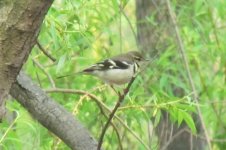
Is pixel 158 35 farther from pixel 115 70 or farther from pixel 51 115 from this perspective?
pixel 51 115

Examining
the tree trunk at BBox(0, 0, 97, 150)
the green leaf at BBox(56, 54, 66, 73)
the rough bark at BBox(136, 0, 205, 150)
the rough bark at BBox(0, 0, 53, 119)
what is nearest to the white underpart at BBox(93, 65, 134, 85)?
the rough bark at BBox(136, 0, 205, 150)

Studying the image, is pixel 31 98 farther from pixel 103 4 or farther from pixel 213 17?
pixel 213 17

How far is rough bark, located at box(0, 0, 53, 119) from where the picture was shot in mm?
1878

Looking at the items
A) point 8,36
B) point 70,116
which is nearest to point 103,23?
point 70,116

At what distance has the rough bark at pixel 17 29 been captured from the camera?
1.88m

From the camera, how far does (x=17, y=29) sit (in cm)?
192

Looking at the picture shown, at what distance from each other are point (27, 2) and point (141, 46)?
374 cm

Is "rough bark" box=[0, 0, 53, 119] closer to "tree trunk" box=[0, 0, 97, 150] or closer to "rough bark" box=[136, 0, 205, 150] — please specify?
"tree trunk" box=[0, 0, 97, 150]

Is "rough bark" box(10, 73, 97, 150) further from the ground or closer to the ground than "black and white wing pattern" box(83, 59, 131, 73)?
closer to the ground

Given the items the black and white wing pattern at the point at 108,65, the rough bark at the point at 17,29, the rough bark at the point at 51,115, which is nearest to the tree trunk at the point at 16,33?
the rough bark at the point at 17,29

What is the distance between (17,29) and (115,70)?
2.57m

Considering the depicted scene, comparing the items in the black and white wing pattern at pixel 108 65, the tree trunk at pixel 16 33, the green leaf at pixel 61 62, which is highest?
the tree trunk at pixel 16 33

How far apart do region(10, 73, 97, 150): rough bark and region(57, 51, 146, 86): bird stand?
1.11 metres

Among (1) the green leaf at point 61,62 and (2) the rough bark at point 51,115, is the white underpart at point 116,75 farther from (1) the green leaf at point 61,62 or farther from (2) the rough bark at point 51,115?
(2) the rough bark at point 51,115
